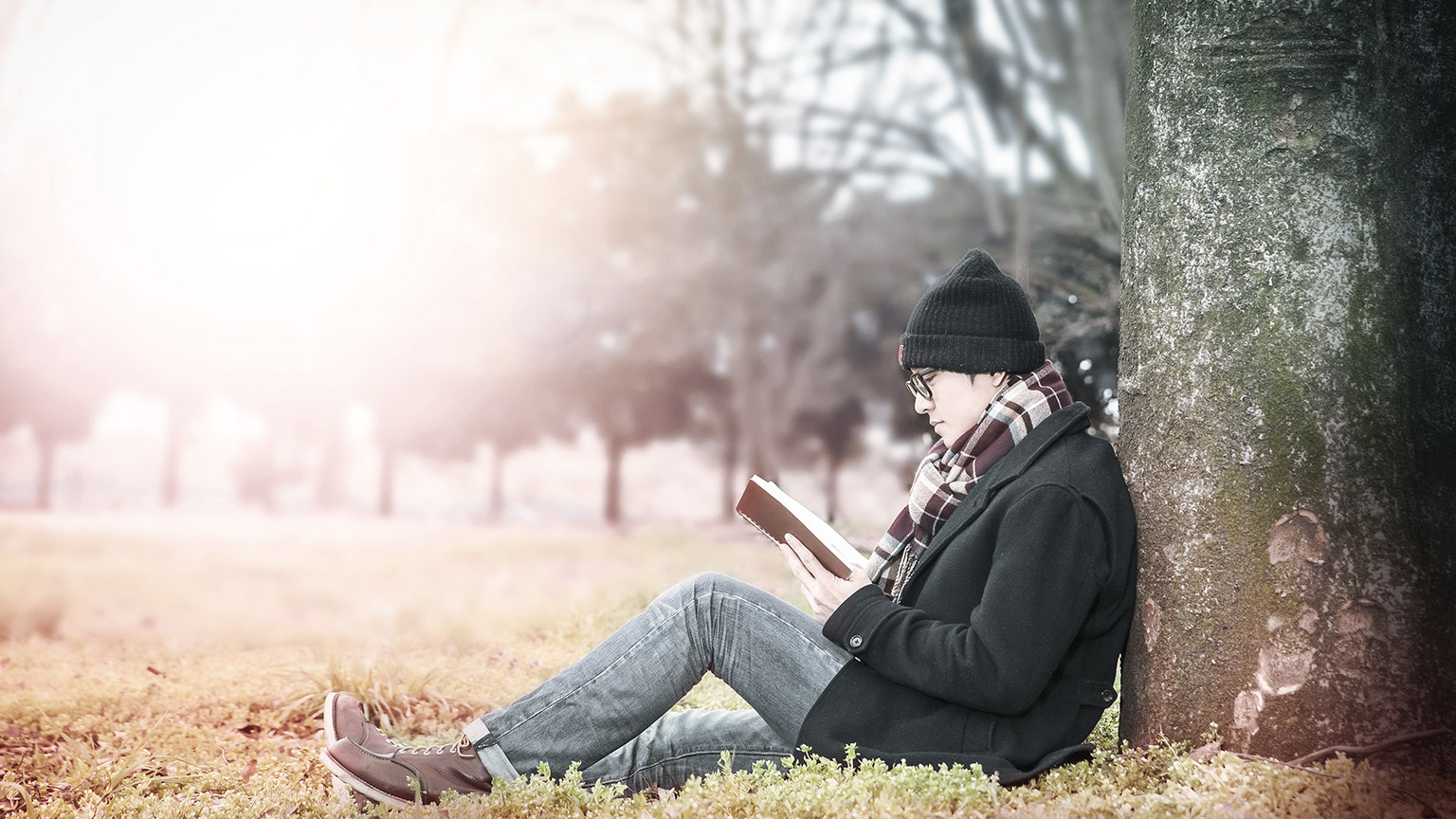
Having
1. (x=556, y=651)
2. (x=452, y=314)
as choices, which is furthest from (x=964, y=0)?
(x=452, y=314)

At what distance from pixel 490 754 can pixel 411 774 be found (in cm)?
21

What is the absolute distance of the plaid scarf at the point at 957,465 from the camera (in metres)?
2.51

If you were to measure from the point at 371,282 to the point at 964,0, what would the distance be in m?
8.77

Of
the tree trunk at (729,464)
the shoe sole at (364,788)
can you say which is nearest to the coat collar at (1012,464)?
the shoe sole at (364,788)

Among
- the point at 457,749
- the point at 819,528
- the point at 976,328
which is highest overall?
the point at 976,328

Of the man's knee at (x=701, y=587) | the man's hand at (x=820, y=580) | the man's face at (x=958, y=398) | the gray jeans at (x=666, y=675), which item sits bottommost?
the gray jeans at (x=666, y=675)

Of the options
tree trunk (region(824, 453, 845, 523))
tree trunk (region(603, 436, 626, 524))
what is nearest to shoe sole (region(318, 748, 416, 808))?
tree trunk (region(824, 453, 845, 523))

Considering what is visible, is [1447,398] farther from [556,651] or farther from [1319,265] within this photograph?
[556,651]

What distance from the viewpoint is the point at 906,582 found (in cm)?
259

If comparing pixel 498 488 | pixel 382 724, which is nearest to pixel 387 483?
pixel 498 488

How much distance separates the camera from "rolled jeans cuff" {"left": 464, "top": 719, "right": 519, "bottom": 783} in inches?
101

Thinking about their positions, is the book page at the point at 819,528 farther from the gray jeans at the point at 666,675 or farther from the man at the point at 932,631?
the gray jeans at the point at 666,675

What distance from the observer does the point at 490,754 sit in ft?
8.48

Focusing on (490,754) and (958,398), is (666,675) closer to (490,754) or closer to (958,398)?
(490,754)
